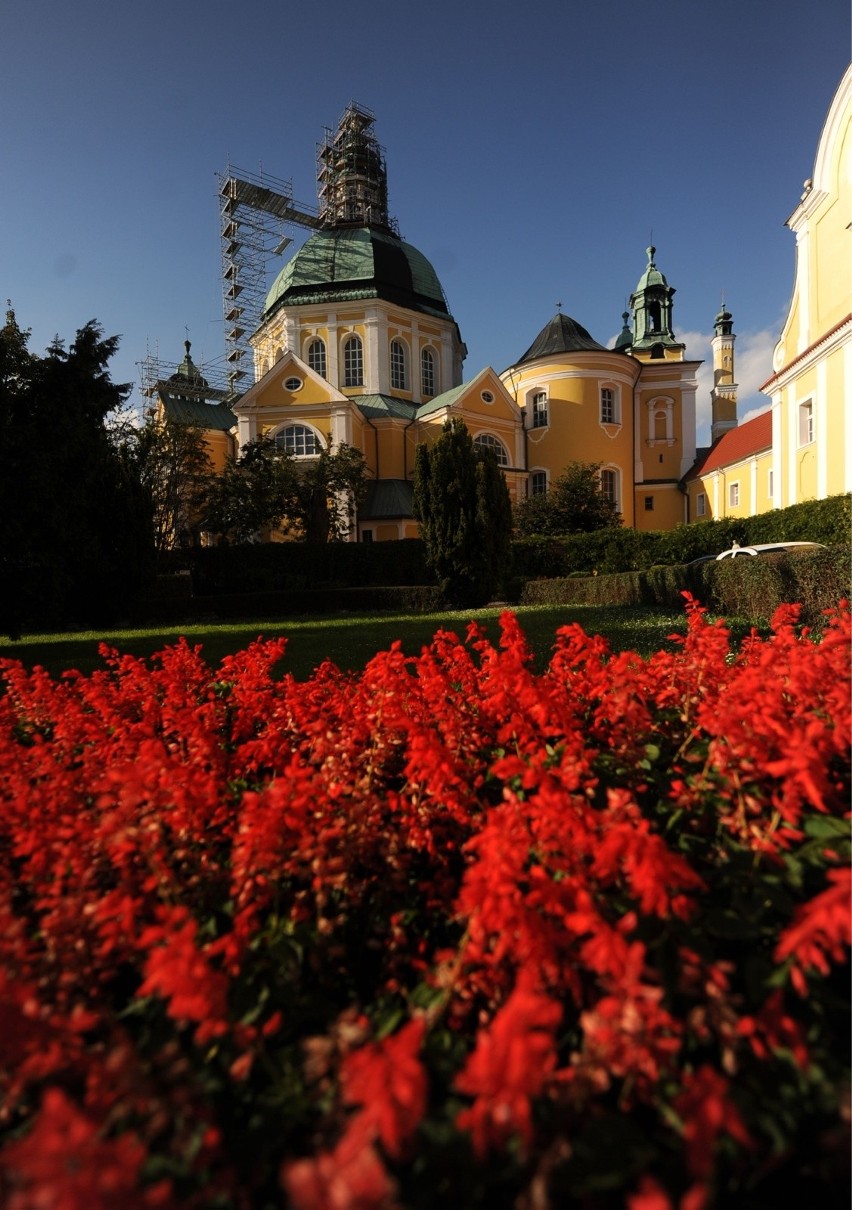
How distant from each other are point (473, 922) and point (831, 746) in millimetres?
1186

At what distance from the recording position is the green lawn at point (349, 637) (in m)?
8.34

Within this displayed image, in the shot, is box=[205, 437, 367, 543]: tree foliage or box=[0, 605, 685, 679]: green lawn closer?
box=[0, 605, 685, 679]: green lawn

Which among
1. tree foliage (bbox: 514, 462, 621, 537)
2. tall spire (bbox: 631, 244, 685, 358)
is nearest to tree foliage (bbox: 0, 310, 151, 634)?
tree foliage (bbox: 514, 462, 621, 537)

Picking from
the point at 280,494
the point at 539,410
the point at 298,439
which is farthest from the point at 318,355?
the point at 280,494

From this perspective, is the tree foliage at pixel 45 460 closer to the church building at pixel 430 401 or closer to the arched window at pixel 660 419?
the church building at pixel 430 401

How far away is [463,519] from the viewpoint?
15789mm

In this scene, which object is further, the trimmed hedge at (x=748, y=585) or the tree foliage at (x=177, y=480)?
the tree foliage at (x=177, y=480)

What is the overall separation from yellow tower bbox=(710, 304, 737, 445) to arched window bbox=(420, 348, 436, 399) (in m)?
19.6

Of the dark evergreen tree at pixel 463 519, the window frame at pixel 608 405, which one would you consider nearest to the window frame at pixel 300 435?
the dark evergreen tree at pixel 463 519

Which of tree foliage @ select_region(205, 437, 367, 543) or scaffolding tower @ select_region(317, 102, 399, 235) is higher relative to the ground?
scaffolding tower @ select_region(317, 102, 399, 235)

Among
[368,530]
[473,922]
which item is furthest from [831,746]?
[368,530]

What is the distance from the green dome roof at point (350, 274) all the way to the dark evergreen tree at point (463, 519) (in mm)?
20716

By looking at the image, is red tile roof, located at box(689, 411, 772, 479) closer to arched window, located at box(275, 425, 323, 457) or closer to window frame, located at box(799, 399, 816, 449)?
window frame, located at box(799, 399, 816, 449)

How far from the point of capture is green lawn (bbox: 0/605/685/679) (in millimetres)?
8336
